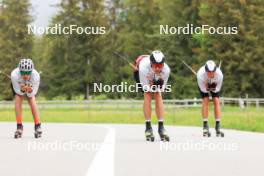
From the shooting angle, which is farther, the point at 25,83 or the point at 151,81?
the point at 25,83

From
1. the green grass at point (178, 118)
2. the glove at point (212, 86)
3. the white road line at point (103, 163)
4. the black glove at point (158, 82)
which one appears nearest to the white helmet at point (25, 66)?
the black glove at point (158, 82)

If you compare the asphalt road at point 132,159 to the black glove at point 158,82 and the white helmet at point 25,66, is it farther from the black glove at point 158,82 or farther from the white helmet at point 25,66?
the white helmet at point 25,66

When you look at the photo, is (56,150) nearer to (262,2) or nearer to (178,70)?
(262,2)

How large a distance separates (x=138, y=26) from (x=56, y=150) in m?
69.4

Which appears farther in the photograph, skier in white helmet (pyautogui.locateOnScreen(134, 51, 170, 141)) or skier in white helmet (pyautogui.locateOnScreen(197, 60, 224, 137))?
skier in white helmet (pyautogui.locateOnScreen(197, 60, 224, 137))

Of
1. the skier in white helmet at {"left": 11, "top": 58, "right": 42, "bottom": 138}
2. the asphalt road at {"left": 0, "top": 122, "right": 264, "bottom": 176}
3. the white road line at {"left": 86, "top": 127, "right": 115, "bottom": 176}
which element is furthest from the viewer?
the skier in white helmet at {"left": 11, "top": 58, "right": 42, "bottom": 138}

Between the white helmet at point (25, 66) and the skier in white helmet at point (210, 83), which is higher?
the white helmet at point (25, 66)

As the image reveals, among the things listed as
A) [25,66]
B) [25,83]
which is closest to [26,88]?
[25,83]

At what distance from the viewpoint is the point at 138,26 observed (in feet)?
266

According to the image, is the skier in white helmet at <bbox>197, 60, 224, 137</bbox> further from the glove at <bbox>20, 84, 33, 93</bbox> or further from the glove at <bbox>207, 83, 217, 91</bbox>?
the glove at <bbox>20, 84, 33, 93</bbox>

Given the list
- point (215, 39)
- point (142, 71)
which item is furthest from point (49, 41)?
point (142, 71)

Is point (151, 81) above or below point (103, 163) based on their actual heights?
above

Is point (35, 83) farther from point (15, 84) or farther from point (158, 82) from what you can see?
point (158, 82)
